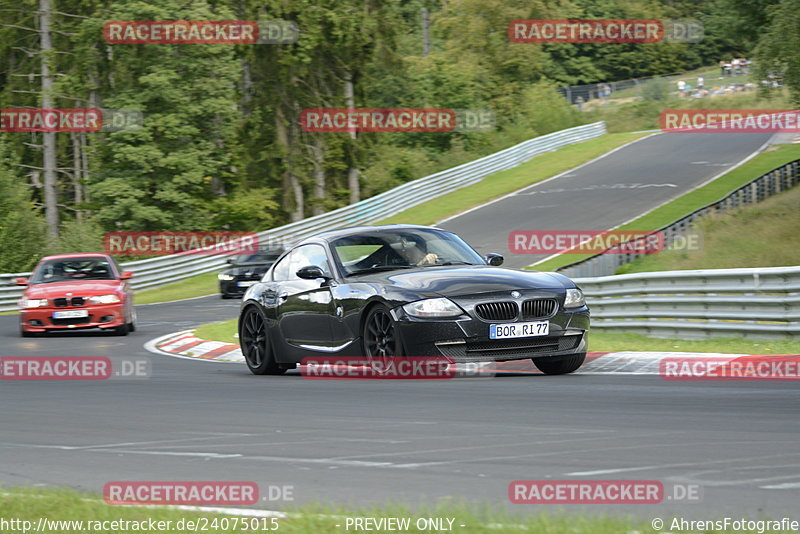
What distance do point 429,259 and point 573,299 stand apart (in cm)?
156

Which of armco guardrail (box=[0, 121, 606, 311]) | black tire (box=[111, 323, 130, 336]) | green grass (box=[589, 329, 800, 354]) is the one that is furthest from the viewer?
armco guardrail (box=[0, 121, 606, 311])

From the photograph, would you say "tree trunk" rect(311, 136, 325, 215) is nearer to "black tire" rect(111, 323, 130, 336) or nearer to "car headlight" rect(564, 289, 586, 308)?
"black tire" rect(111, 323, 130, 336)

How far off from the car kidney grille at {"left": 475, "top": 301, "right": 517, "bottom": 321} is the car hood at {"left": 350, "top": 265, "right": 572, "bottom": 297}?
142 mm

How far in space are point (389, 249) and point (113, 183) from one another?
37.5 m

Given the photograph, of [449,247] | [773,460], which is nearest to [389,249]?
[449,247]

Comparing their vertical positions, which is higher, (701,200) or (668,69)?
(668,69)

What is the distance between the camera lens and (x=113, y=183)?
47.5 meters

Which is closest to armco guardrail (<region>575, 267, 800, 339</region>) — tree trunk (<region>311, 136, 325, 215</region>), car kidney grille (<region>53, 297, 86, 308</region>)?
car kidney grille (<region>53, 297, 86, 308</region>)

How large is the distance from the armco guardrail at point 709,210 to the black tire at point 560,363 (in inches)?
390

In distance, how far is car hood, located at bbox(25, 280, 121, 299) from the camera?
2033 centimetres

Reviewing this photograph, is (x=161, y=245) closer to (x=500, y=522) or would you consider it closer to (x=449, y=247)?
(x=449, y=247)

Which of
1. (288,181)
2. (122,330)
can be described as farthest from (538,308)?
(288,181)

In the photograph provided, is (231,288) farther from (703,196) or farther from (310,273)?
(310,273)

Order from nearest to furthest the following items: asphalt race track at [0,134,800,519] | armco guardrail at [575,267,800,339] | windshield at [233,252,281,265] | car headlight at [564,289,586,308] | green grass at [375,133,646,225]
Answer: asphalt race track at [0,134,800,519], car headlight at [564,289,586,308], armco guardrail at [575,267,800,339], windshield at [233,252,281,265], green grass at [375,133,646,225]
